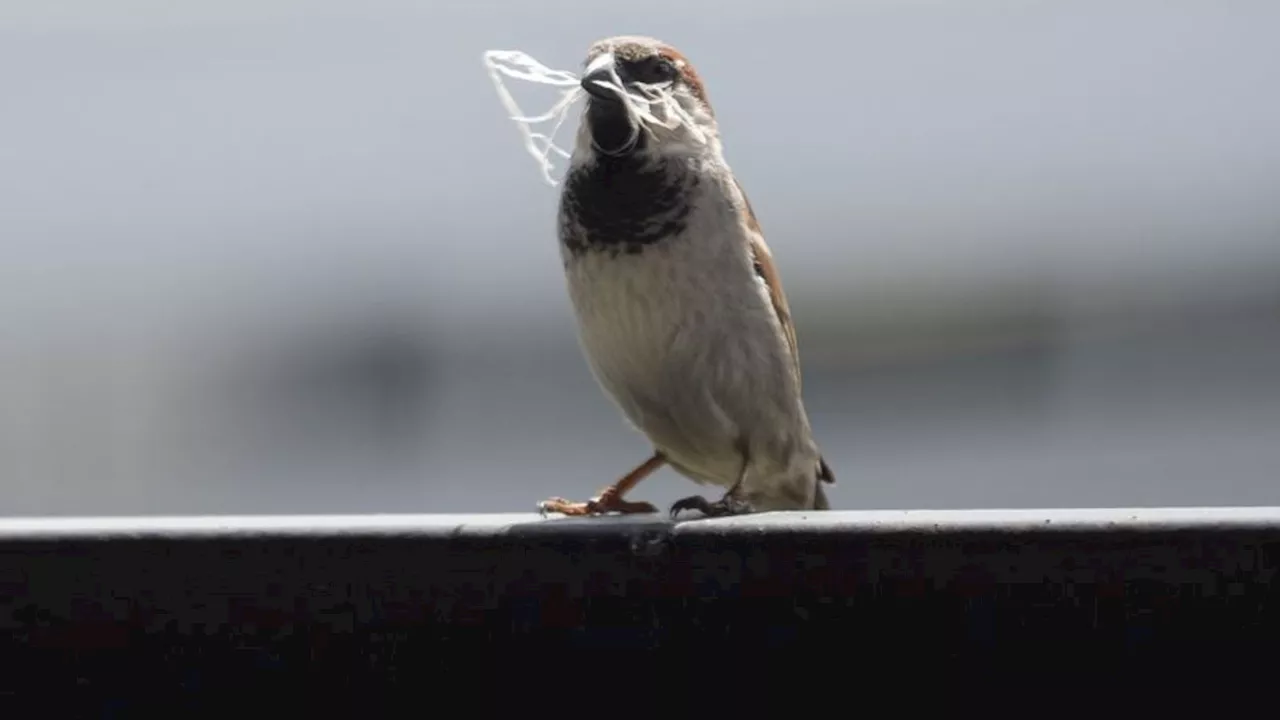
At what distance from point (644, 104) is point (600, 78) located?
0.19 meters

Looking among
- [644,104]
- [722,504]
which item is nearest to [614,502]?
[722,504]

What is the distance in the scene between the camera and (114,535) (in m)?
1.72

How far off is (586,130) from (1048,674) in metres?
1.43

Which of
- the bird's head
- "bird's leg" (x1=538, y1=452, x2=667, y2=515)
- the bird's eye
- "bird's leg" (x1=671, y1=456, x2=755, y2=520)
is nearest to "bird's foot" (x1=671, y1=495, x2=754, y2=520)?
"bird's leg" (x1=671, y1=456, x2=755, y2=520)

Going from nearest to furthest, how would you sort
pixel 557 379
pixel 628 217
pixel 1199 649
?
pixel 1199 649 → pixel 628 217 → pixel 557 379

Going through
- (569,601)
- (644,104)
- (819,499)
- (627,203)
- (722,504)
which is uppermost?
(644,104)

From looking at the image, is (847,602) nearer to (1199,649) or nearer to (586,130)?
(1199,649)

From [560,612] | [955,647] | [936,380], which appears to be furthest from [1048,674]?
[936,380]

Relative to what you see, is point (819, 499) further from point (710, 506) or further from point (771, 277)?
point (710, 506)

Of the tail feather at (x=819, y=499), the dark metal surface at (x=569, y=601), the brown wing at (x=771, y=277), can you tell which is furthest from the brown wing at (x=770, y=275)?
the dark metal surface at (x=569, y=601)

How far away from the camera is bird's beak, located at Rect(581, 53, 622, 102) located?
105 inches

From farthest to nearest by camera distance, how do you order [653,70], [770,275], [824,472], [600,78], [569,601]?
[824,472] → [770,275] → [653,70] → [600,78] → [569,601]

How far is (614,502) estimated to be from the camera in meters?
3.07

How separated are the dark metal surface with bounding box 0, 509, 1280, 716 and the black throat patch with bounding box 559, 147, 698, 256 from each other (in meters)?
1.15
